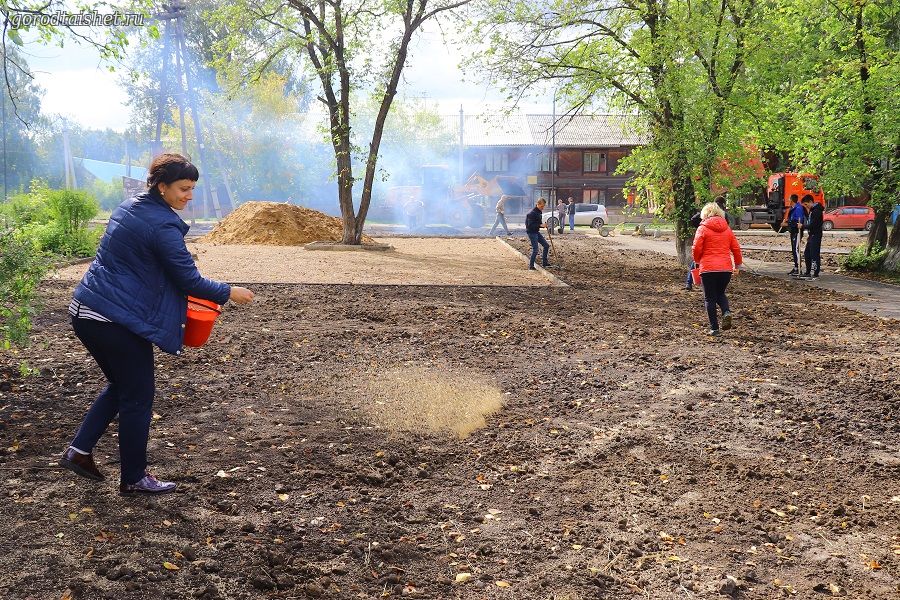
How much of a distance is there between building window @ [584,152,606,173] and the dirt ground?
53291mm

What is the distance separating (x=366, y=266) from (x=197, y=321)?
14.4m

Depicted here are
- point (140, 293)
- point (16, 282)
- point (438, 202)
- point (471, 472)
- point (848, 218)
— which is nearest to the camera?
point (140, 293)

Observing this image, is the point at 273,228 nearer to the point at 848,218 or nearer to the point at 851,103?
the point at 851,103

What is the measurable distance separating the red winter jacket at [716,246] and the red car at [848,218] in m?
37.0

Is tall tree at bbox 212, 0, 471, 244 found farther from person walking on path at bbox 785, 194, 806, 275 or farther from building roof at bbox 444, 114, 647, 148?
building roof at bbox 444, 114, 647, 148

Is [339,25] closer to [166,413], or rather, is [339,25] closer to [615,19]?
[615,19]

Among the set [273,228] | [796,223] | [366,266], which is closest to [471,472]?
[366,266]

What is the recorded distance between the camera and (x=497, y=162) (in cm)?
6350

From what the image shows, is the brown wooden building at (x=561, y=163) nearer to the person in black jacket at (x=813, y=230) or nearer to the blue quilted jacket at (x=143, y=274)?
the person in black jacket at (x=813, y=230)

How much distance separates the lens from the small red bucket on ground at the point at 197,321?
165 inches

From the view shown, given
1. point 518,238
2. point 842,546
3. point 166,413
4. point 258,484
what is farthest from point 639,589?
point 518,238

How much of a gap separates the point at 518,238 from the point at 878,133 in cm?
1684

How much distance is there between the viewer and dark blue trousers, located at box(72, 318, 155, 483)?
394 centimetres

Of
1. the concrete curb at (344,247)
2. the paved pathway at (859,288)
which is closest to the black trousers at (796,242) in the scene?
the paved pathway at (859,288)
